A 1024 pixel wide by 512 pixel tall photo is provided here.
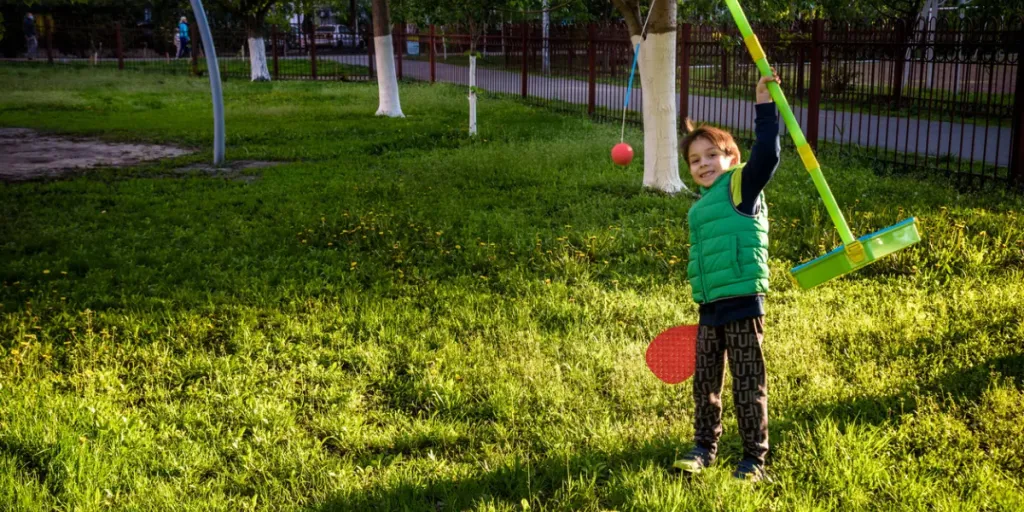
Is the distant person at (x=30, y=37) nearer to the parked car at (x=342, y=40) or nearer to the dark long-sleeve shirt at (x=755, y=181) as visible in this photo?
the parked car at (x=342, y=40)

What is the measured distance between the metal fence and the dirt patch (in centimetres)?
547

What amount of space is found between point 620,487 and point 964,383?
2096 millimetres

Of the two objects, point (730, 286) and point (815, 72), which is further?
point (815, 72)

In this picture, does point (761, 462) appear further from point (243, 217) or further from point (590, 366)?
point (243, 217)

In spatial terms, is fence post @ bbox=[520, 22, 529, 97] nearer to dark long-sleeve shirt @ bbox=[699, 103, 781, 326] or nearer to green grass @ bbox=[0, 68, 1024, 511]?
green grass @ bbox=[0, 68, 1024, 511]

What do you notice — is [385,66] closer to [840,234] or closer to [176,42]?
[840,234]

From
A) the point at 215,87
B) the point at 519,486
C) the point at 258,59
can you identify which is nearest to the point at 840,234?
the point at 519,486

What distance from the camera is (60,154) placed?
1284 centimetres

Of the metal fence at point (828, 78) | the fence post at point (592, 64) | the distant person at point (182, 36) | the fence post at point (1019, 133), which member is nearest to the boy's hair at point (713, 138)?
the metal fence at point (828, 78)

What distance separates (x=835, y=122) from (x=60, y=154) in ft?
38.0

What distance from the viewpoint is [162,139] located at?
14266 mm

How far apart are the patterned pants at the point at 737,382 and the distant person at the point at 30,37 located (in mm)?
37313

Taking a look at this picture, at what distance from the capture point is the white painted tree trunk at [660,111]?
951 cm

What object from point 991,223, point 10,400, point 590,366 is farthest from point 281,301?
point 991,223
